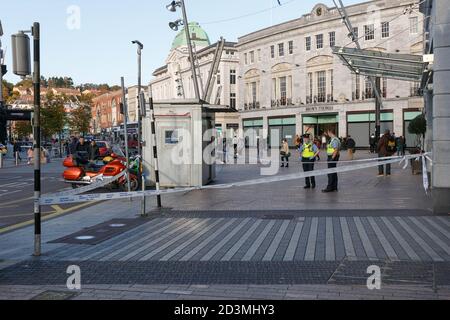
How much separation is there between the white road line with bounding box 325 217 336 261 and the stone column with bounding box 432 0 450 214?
238 centimetres

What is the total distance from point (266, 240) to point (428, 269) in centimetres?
266

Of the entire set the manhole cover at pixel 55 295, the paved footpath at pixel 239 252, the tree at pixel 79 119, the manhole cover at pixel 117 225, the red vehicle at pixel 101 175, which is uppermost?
the tree at pixel 79 119

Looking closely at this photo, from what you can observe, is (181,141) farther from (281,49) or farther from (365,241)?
(281,49)

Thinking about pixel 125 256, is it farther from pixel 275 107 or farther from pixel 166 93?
pixel 166 93

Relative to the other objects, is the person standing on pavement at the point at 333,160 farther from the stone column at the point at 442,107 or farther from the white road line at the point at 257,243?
the white road line at the point at 257,243

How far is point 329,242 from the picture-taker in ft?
26.8

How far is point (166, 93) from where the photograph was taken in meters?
101

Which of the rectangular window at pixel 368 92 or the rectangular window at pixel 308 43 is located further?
the rectangular window at pixel 308 43

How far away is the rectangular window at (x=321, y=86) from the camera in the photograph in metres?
58.5

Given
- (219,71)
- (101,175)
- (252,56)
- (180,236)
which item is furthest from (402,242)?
(219,71)

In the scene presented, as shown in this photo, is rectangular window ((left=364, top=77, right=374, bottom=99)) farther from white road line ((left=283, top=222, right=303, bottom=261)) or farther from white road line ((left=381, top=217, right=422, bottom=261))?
white road line ((left=283, top=222, right=303, bottom=261))

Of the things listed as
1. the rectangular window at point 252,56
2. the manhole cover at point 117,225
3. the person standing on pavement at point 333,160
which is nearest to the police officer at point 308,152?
the person standing on pavement at point 333,160

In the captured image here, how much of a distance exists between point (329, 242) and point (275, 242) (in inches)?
31.6

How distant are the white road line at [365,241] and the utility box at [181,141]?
24.5 feet
